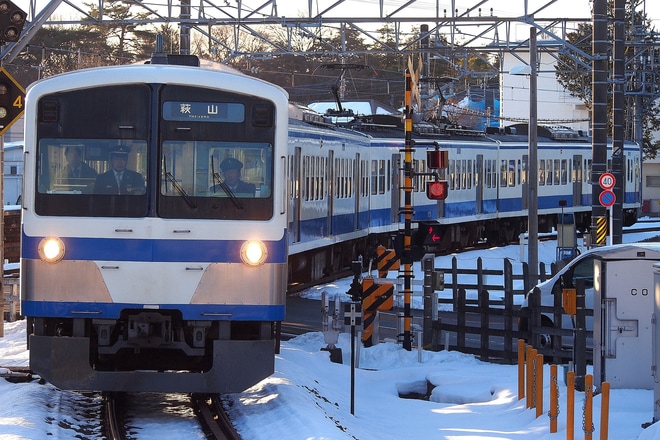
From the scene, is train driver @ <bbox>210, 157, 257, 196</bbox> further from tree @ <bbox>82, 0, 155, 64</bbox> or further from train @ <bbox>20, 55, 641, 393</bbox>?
tree @ <bbox>82, 0, 155, 64</bbox>

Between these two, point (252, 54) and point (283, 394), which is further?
point (252, 54)

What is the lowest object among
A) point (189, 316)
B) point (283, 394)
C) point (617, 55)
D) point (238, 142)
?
point (283, 394)

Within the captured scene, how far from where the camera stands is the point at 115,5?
201 feet

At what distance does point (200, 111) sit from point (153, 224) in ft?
3.30

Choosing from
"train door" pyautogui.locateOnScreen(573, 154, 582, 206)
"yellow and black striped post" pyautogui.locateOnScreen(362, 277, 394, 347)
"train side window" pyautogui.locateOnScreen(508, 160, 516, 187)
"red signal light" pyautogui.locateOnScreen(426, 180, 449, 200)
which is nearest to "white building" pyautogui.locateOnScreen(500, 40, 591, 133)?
"train door" pyautogui.locateOnScreen(573, 154, 582, 206)

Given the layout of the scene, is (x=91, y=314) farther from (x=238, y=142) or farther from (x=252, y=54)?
(x=252, y=54)

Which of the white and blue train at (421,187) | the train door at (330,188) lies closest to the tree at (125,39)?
the white and blue train at (421,187)

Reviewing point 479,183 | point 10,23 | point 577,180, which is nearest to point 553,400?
point 10,23

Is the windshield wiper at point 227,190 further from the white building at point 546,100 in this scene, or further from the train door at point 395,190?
the white building at point 546,100

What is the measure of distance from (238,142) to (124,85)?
1037 millimetres

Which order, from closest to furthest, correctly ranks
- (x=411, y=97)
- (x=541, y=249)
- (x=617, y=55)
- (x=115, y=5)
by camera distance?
(x=411, y=97), (x=617, y=55), (x=541, y=249), (x=115, y=5)

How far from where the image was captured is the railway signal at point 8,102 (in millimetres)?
13953

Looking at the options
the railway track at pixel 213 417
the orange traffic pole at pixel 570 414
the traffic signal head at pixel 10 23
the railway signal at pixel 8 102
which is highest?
the traffic signal head at pixel 10 23

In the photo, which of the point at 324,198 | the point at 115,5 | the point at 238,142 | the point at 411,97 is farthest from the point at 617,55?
the point at 115,5
